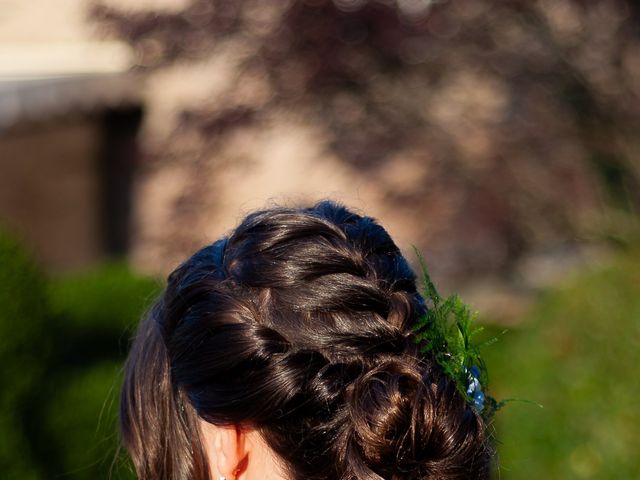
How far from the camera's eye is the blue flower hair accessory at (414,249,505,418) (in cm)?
145

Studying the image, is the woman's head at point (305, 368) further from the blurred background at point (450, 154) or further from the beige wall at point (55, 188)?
the beige wall at point (55, 188)

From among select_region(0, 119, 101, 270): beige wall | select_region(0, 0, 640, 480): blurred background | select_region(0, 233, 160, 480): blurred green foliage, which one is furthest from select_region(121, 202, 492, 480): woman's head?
select_region(0, 119, 101, 270): beige wall

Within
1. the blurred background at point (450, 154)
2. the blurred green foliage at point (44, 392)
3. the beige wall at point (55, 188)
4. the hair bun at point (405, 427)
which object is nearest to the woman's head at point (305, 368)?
the hair bun at point (405, 427)

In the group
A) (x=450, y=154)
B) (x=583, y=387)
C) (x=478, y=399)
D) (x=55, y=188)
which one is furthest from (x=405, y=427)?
(x=55, y=188)

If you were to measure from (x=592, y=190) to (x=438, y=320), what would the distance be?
4142 millimetres

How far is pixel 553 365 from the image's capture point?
3918mm

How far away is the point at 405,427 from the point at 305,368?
0.54ft

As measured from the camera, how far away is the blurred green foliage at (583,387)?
322 centimetres

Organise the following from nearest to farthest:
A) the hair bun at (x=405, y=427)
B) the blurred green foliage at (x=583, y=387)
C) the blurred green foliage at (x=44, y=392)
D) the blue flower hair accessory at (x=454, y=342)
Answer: the hair bun at (x=405, y=427) < the blue flower hair accessory at (x=454, y=342) < the blurred green foliage at (x=44, y=392) < the blurred green foliage at (x=583, y=387)

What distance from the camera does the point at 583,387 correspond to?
3502mm

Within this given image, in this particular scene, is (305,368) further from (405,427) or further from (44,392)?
(44,392)

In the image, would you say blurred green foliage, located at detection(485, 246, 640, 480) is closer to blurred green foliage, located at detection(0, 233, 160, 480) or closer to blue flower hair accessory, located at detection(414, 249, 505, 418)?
blurred green foliage, located at detection(0, 233, 160, 480)

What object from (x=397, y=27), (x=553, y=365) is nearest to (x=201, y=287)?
(x=553, y=365)

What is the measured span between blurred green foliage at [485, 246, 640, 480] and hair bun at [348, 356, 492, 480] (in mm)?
1935
